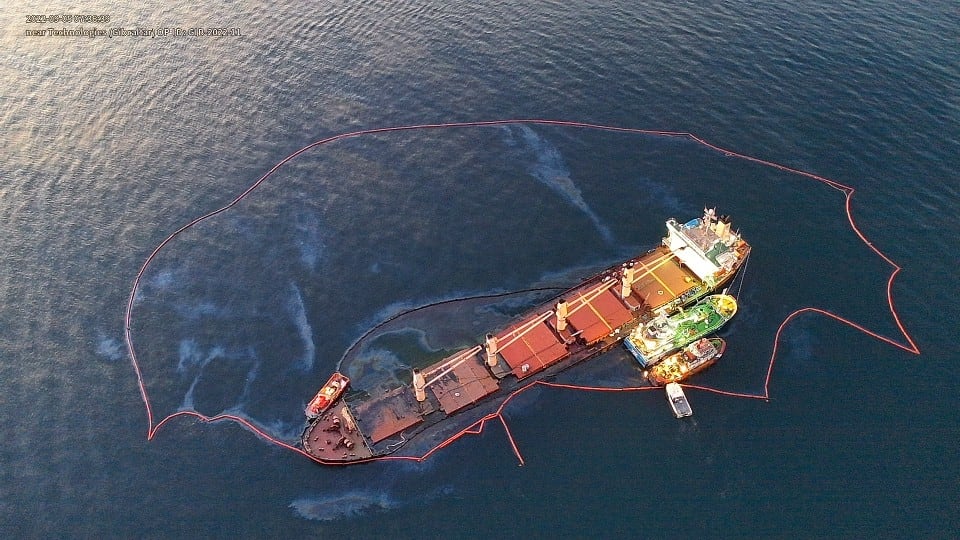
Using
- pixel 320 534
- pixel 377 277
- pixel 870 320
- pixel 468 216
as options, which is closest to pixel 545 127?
pixel 468 216

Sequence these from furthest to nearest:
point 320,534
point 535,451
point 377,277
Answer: point 377,277
point 535,451
point 320,534

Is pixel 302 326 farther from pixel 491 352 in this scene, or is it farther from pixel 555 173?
pixel 555 173

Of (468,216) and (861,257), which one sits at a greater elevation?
(468,216)

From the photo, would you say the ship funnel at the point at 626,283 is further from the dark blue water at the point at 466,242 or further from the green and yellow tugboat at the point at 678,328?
the dark blue water at the point at 466,242

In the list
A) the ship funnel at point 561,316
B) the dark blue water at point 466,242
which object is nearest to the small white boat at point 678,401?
the dark blue water at point 466,242

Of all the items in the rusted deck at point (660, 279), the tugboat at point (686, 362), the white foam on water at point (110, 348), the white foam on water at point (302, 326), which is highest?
the white foam on water at point (110, 348)

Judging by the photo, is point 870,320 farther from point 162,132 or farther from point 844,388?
point 162,132
